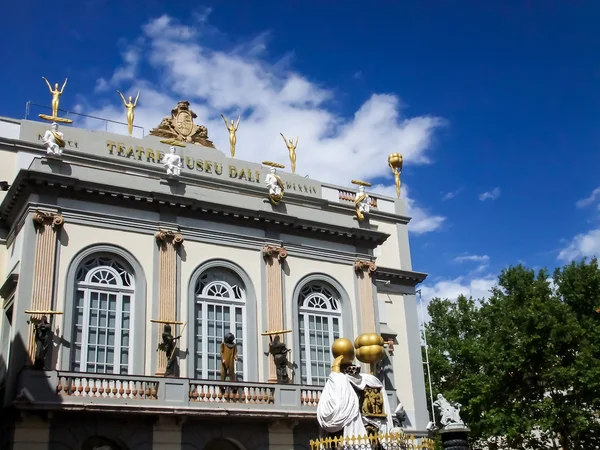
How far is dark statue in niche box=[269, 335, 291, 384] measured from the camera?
25.0m

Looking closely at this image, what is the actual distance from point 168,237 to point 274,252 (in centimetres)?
416

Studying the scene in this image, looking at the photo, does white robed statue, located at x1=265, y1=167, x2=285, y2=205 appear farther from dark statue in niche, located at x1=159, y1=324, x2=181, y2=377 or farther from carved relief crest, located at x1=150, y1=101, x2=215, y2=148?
dark statue in niche, located at x1=159, y1=324, x2=181, y2=377

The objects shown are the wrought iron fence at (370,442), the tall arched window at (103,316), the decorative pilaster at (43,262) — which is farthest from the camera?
the tall arched window at (103,316)

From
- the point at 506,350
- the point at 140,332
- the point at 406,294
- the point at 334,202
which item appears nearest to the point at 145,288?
the point at 140,332

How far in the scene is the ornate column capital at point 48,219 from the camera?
74.6 feet

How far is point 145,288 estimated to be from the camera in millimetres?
24141

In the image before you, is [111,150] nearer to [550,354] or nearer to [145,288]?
[145,288]

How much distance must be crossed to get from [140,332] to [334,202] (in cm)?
1146

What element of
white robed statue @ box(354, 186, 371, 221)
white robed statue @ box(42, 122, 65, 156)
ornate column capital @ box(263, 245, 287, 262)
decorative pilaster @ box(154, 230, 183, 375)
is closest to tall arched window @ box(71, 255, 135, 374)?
decorative pilaster @ box(154, 230, 183, 375)

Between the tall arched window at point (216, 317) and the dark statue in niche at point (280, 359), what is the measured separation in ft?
3.57

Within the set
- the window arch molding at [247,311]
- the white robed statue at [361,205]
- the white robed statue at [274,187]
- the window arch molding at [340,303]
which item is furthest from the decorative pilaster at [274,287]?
the white robed statue at [361,205]

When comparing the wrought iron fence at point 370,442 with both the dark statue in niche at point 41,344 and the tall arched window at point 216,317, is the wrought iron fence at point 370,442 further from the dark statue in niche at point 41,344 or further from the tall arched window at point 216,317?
the tall arched window at point 216,317

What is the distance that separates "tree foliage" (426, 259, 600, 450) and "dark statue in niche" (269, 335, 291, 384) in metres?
12.9

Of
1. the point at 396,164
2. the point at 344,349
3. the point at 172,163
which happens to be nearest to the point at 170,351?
the point at 172,163
